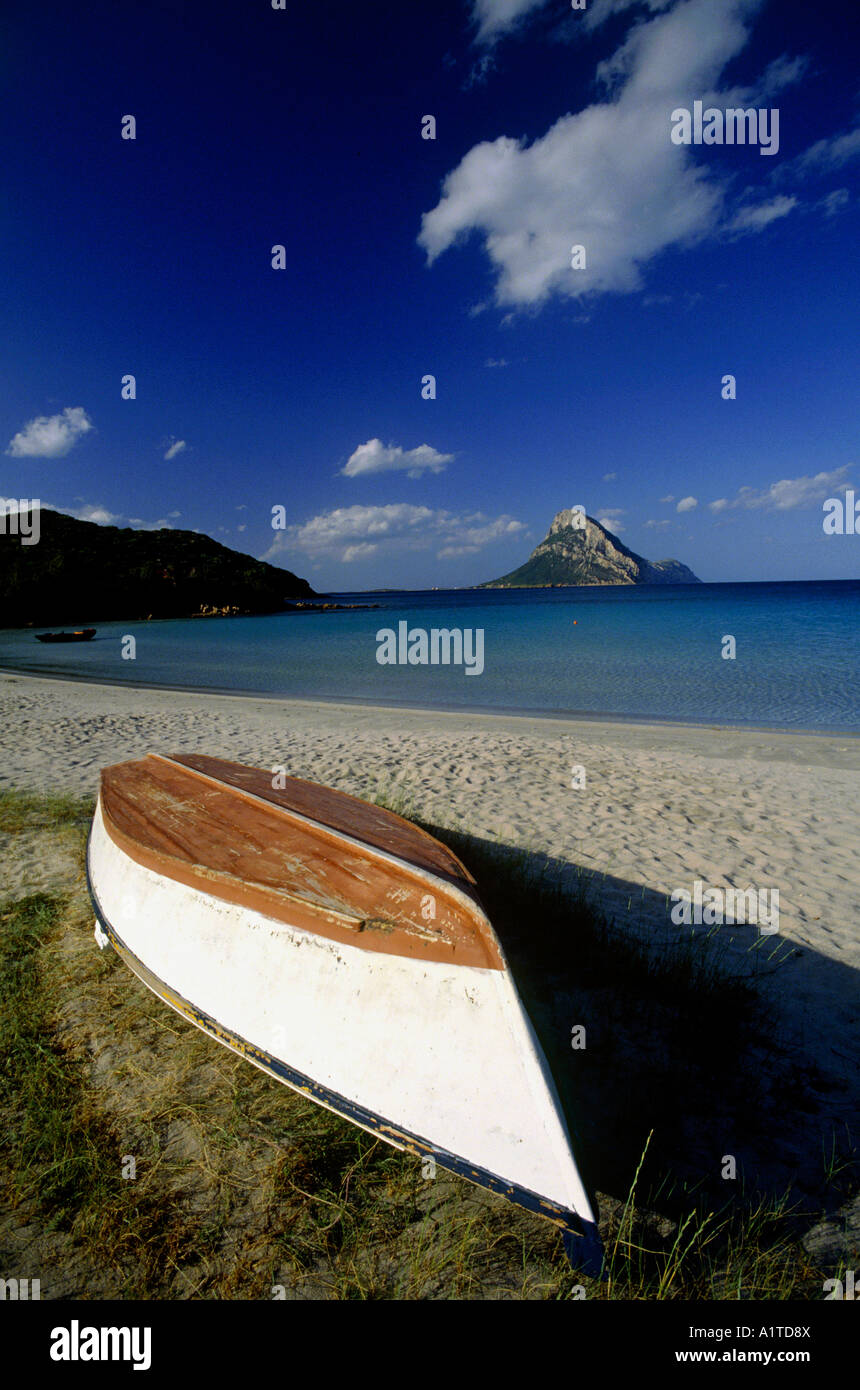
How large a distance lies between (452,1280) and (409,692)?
655 inches

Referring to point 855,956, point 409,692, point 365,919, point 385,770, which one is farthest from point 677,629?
point 365,919

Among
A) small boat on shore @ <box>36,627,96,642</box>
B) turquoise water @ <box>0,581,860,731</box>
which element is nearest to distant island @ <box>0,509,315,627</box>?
turquoise water @ <box>0,581,860,731</box>

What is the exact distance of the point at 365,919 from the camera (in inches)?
101

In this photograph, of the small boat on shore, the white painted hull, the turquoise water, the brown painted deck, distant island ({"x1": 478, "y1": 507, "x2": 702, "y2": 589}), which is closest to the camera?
the white painted hull

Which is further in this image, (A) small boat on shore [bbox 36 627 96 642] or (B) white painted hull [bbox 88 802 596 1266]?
(A) small boat on shore [bbox 36 627 96 642]

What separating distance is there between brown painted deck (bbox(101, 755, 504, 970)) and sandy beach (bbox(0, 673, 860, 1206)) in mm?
1744

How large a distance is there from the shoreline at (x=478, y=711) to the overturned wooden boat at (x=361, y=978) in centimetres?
1021

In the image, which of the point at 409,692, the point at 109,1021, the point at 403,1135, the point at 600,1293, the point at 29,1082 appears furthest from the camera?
the point at 409,692

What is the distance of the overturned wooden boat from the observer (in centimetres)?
209

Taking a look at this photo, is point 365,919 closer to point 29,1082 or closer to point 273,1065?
point 273,1065

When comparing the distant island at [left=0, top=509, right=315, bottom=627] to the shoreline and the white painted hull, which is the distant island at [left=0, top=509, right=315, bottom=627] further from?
the white painted hull

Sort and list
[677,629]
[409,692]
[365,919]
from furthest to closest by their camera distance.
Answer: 1. [677,629]
2. [409,692]
3. [365,919]

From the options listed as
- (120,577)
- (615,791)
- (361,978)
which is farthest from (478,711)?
(120,577)

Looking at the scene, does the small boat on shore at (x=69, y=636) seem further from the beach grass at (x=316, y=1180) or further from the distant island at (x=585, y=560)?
the distant island at (x=585, y=560)
